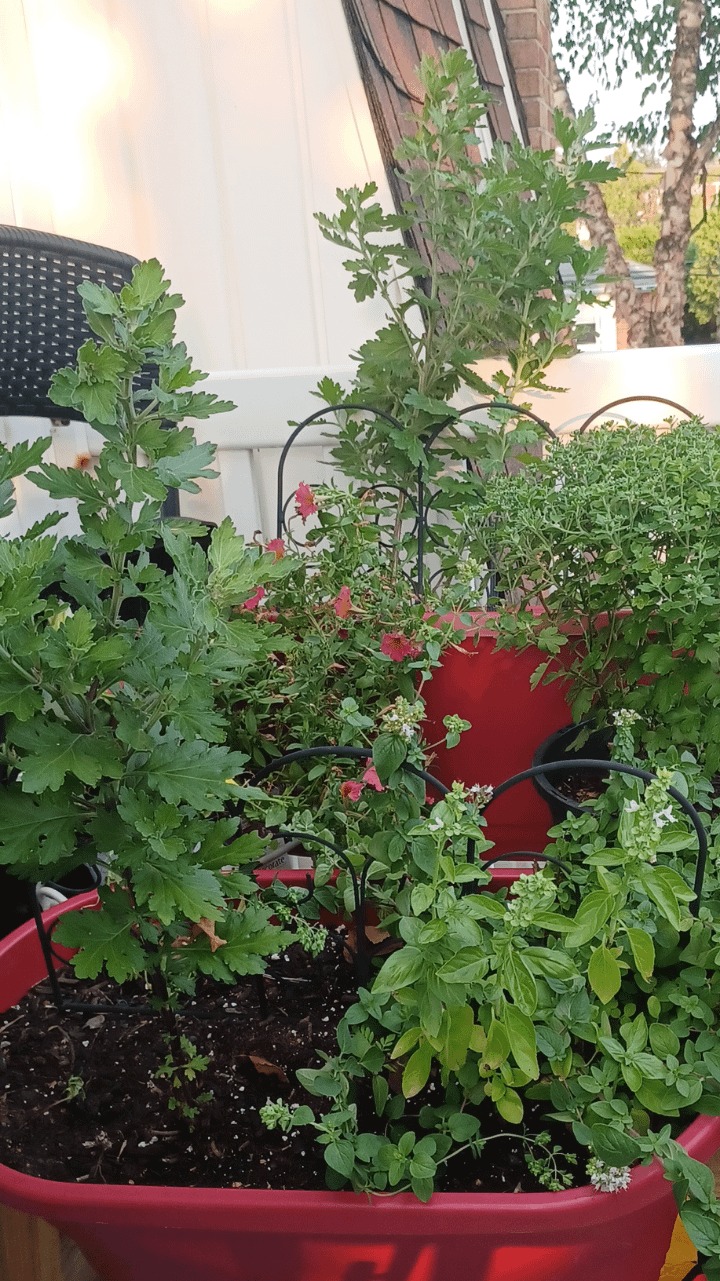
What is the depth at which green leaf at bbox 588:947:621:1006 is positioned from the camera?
61cm

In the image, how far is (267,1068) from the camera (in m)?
0.78

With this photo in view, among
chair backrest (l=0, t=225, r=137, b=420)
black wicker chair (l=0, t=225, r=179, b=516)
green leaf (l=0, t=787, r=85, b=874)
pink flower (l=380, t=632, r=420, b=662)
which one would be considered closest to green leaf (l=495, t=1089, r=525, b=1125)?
green leaf (l=0, t=787, r=85, b=874)

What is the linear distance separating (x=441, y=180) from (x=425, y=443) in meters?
0.33

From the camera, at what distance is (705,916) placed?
703 mm

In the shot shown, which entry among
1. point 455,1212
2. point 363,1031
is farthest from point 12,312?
point 455,1212

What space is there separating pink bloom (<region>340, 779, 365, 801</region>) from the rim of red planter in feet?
1.08

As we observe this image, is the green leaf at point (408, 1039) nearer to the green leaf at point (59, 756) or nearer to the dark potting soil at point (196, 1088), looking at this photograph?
the dark potting soil at point (196, 1088)

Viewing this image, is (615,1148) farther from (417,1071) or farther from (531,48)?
(531,48)

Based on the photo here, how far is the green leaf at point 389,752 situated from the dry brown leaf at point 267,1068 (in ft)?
0.90

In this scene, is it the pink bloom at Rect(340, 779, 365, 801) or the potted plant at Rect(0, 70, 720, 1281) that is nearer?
the potted plant at Rect(0, 70, 720, 1281)

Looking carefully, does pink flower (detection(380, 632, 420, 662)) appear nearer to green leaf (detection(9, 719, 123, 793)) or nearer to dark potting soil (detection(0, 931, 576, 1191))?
dark potting soil (detection(0, 931, 576, 1191))

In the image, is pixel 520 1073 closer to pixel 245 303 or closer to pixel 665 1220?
pixel 665 1220

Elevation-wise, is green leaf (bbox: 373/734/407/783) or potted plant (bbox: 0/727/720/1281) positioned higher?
green leaf (bbox: 373/734/407/783)

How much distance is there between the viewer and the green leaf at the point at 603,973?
0.61m
